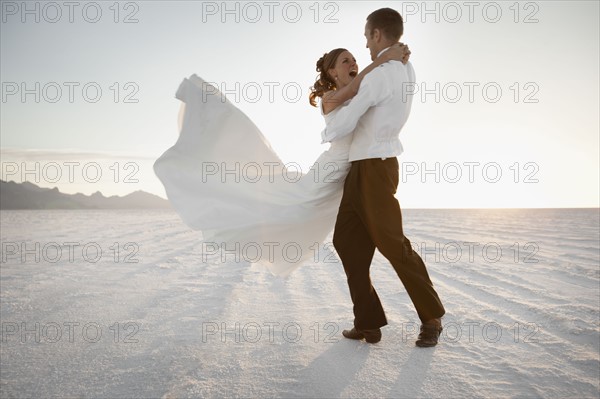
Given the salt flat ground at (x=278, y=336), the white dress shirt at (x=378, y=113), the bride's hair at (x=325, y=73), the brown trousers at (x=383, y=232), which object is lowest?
the salt flat ground at (x=278, y=336)

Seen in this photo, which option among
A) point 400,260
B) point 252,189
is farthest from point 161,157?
point 400,260

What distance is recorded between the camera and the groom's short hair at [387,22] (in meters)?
2.92

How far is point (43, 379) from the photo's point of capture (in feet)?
7.91

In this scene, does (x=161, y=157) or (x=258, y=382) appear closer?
(x=258, y=382)

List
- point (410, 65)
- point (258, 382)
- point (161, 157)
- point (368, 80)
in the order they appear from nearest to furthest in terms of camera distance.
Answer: point (258, 382) → point (368, 80) → point (410, 65) → point (161, 157)

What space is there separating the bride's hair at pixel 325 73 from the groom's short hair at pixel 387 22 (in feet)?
0.98

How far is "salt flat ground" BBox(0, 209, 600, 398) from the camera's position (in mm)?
2322

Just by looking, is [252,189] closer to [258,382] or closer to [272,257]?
[272,257]

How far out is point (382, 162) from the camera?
2.90m

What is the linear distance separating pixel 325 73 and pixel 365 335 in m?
1.92

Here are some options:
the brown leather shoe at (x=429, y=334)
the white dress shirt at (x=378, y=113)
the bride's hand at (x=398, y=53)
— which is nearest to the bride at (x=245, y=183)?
the white dress shirt at (x=378, y=113)

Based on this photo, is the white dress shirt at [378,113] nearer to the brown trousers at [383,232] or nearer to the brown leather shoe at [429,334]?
the brown trousers at [383,232]

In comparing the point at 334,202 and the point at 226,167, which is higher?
the point at 226,167

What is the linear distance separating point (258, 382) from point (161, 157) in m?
1.81
